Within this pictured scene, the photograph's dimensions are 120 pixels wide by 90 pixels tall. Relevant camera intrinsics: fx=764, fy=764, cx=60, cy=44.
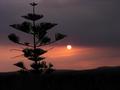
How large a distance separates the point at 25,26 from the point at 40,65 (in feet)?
8.22

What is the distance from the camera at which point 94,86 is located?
4297 centimetres

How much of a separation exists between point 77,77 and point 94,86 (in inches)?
138

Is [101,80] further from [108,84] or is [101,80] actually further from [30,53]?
[30,53]

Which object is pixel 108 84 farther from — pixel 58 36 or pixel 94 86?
pixel 58 36

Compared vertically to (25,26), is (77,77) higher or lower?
lower

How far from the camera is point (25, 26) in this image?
45781 millimetres

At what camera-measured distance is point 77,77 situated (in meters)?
46.3

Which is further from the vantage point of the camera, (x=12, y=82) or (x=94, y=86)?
(x=12, y=82)

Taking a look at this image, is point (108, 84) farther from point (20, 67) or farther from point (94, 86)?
point (20, 67)

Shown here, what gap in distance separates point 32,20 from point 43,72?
3229 millimetres

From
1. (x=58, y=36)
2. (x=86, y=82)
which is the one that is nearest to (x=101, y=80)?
(x=86, y=82)

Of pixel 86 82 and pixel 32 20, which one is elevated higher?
pixel 32 20

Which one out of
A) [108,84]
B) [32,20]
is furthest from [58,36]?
[108,84]

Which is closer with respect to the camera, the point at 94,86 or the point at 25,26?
the point at 94,86
